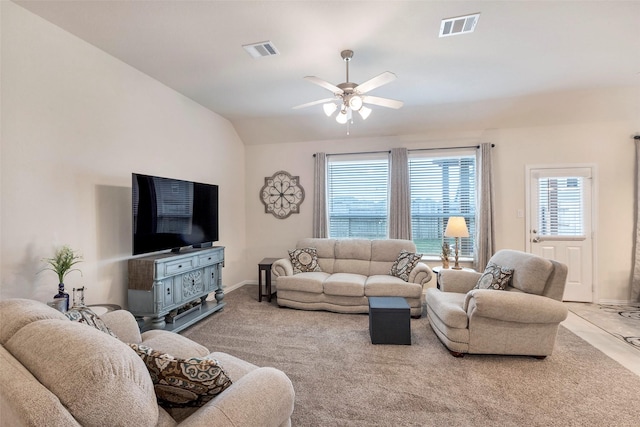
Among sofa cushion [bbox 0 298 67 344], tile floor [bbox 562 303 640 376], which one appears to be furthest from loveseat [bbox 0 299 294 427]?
tile floor [bbox 562 303 640 376]

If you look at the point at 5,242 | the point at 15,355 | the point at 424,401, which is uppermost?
the point at 5,242

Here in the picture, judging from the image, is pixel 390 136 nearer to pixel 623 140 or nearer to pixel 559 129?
pixel 559 129

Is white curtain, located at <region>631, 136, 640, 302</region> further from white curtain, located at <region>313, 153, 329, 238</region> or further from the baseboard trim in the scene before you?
white curtain, located at <region>313, 153, 329, 238</region>

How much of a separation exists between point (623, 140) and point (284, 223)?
557 centimetres

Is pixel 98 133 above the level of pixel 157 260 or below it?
→ above

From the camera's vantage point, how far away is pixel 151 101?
11.7 ft

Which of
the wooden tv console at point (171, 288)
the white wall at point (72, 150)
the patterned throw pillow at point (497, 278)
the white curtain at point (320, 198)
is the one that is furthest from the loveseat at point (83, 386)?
the white curtain at point (320, 198)

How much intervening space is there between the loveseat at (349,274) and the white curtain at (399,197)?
0.45 m

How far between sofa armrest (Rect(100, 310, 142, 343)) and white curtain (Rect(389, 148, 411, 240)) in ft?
13.1

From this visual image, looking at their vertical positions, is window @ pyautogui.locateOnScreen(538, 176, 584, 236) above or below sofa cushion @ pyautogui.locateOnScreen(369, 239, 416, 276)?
above

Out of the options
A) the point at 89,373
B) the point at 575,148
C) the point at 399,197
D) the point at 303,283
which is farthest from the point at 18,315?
the point at 575,148

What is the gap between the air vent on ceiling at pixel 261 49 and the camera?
2.80 meters

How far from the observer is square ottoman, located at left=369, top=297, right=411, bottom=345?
299 cm

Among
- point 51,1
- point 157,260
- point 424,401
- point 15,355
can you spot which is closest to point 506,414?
point 424,401
